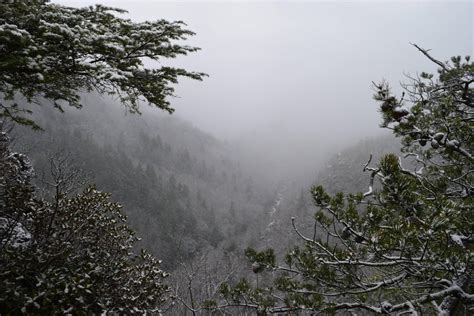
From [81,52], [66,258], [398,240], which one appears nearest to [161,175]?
[66,258]

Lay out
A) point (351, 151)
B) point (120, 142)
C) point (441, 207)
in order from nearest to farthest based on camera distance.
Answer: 1. point (441, 207)
2. point (120, 142)
3. point (351, 151)

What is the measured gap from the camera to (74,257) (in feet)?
18.6

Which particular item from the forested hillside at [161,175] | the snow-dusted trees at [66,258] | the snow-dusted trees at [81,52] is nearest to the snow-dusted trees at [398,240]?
the snow-dusted trees at [66,258]

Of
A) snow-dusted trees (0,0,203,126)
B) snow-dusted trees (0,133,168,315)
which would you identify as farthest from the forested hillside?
snow-dusted trees (0,0,203,126)

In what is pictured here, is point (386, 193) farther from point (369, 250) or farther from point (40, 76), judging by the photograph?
point (40, 76)

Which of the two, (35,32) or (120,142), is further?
(120,142)

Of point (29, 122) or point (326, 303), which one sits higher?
point (29, 122)

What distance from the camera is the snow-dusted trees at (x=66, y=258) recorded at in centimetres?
479

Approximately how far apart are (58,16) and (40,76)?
0.81m

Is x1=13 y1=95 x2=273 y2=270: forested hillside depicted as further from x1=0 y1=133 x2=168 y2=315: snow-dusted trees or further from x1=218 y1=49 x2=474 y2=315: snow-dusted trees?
x1=218 y1=49 x2=474 y2=315: snow-dusted trees

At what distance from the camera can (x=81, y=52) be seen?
3975 mm

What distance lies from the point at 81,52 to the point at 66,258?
3360 millimetres

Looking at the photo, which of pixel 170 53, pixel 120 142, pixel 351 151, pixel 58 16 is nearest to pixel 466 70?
pixel 170 53

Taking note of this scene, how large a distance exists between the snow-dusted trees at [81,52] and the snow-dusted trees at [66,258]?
191 cm
